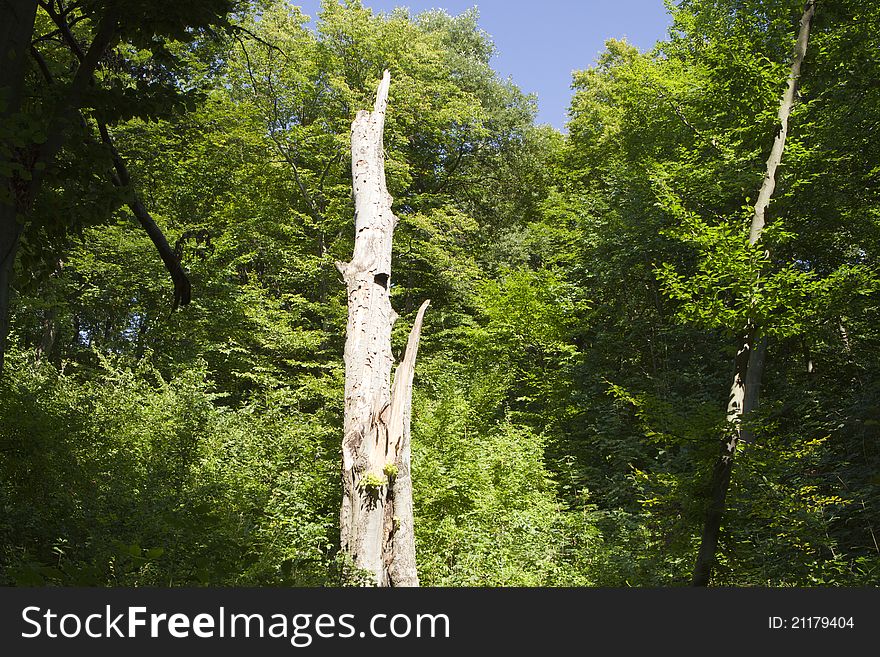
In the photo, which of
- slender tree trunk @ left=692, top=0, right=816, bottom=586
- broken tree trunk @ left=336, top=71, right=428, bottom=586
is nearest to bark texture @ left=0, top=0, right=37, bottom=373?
broken tree trunk @ left=336, top=71, right=428, bottom=586

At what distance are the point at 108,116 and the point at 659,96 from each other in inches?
556

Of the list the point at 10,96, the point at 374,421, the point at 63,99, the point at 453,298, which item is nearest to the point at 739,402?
the point at 374,421

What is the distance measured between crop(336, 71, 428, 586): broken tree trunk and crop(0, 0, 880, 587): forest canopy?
2.22ft

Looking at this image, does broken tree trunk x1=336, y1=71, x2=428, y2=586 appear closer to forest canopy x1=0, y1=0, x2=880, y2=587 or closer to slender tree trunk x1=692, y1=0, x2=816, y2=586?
forest canopy x1=0, y1=0, x2=880, y2=587

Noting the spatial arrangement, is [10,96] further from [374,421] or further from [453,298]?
[453,298]

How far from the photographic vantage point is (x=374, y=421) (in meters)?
8.28

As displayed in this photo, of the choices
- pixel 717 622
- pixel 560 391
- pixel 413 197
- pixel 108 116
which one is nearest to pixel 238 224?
pixel 413 197

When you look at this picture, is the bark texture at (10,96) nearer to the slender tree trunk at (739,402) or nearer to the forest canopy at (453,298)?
the forest canopy at (453,298)

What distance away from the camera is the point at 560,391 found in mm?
16438

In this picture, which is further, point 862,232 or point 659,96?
point 659,96

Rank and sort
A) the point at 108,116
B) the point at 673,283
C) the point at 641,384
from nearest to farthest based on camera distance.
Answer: the point at 108,116 → the point at 673,283 → the point at 641,384

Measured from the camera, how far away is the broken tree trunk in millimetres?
7895

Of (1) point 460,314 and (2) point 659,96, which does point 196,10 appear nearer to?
(2) point 659,96

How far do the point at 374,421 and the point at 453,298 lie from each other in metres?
11.4
